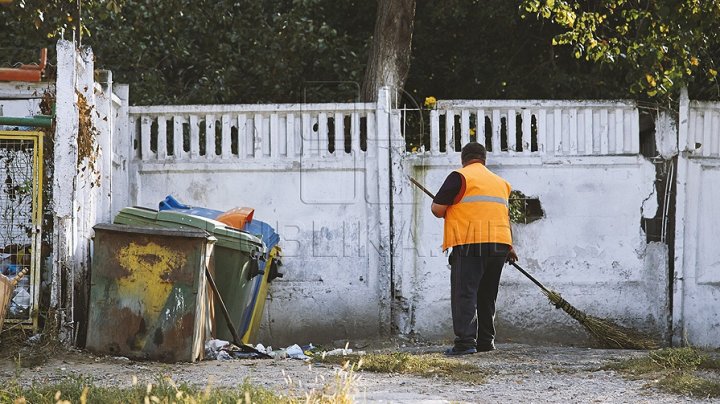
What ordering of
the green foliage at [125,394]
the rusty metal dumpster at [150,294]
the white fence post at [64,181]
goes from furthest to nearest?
the white fence post at [64,181] → the rusty metal dumpster at [150,294] → the green foliage at [125,394]

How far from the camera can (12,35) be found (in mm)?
13000

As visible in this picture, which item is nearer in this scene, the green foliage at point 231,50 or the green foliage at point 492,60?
the green foliage at point 231,50

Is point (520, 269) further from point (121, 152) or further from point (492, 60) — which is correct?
point (492, 60)

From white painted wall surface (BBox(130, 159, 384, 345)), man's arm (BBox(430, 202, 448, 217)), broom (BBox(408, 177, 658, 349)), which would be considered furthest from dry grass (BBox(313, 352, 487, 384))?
white painted wall surface (BBox(130, 159, 384, 345))

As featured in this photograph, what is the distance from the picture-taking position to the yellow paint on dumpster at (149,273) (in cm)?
737

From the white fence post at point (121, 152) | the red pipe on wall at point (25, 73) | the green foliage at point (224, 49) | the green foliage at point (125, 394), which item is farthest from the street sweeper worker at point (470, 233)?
the green foliage at point (224, 49)

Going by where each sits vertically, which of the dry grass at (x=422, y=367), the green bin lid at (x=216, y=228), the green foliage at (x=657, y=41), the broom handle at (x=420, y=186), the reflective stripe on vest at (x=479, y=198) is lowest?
the dry grass at (x=422, y=367)

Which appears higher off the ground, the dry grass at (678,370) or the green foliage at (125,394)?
the green foliage at (125,394)

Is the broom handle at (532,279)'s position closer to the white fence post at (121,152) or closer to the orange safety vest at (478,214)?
the orange safety vest at (478,214)

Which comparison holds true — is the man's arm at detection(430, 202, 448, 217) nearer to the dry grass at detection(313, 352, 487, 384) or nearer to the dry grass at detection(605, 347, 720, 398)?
the dry grass at detection(313, 352, 487, 384)

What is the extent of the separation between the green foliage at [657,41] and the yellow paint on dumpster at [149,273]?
4530mm

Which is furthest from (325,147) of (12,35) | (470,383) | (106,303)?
(12,35)

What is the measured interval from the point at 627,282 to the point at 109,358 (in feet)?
15.2

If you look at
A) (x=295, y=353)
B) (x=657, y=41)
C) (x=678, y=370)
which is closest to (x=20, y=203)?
(x=295, y=353)
